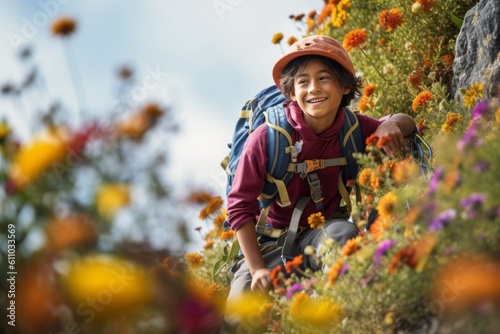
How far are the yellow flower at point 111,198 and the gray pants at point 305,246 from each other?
1.62 metres

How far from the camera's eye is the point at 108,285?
165cm

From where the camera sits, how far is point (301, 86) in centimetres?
349

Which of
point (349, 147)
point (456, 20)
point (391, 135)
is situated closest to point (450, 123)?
point (391, 135)

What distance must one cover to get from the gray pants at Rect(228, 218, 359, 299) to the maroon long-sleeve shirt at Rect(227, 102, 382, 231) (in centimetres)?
13

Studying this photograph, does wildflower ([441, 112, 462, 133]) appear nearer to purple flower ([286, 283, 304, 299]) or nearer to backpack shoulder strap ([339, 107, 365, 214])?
backpack shoulder strap ([339, 107, 365, 214])

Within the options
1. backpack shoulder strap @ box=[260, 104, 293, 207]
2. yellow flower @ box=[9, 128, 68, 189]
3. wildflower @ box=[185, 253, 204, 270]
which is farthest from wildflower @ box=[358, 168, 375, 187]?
yellow flower @ box=[9, 128, 68, 189]

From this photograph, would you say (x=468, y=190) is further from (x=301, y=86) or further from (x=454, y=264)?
(x=301, y=86)

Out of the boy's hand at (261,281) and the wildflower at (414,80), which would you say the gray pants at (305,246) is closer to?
the boy's hand at (261,281)

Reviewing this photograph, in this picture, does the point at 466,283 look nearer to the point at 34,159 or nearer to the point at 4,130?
the point at 34,159

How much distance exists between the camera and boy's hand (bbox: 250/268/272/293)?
317 centimetres

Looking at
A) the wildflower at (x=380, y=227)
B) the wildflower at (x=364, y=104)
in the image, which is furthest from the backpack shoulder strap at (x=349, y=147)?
the wildflower at (x=364, y=104)

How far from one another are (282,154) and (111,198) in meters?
1.73

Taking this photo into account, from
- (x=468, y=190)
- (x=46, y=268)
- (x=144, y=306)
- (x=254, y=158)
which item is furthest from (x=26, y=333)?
(x=254, y=158)

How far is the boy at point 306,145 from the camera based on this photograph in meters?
3.36
